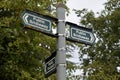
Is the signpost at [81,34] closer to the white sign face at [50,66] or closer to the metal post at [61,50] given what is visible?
the metal post at [61,50]

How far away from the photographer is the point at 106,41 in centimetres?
2834

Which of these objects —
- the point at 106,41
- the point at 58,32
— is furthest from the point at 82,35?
the point at 106,41

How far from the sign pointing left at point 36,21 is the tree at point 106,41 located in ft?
65.4

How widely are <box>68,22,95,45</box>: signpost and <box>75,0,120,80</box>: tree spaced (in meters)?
19.5

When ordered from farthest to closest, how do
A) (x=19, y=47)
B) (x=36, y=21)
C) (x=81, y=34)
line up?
1. (x=19, y=47)
2. (x=81, y=34)
3. (x=36, y=21)

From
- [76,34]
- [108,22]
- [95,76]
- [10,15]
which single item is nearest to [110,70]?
[95,76]

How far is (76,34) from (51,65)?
0.65 m

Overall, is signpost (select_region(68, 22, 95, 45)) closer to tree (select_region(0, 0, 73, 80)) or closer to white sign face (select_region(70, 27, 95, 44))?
white sign face (select_region(70, 27, 95, 44))

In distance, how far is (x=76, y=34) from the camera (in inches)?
240

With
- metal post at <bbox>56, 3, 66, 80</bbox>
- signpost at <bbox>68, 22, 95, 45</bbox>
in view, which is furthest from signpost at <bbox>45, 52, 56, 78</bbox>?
signpost at <bbox>68, 22, 95, 45</bbox>

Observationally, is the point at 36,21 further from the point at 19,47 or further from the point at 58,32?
the point at 19,47

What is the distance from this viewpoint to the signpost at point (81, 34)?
19.9 ft

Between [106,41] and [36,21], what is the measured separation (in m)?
22.9

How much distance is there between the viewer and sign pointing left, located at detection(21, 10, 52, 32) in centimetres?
564
